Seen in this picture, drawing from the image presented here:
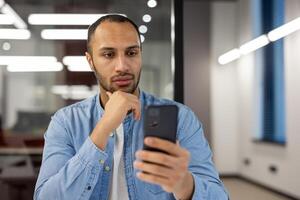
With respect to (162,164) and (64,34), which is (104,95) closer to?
(162,164)

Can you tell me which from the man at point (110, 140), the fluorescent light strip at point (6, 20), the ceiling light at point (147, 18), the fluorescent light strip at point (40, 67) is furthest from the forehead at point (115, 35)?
the fluorescent light strip at point (6, 20)

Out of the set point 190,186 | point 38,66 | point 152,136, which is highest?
point 38,66

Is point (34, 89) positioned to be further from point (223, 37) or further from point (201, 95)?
point (223, 37)

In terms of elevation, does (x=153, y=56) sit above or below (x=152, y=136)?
above

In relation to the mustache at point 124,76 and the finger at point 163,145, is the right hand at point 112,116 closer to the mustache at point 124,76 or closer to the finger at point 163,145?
the mustache at point 124,76

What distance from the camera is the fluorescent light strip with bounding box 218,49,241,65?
6.09 m

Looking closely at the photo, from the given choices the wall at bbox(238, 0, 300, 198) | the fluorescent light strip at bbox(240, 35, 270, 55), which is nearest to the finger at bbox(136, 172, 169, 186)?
the wall at bbox(238, 0, 300, 198)

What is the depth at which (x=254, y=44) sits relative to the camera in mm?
5559

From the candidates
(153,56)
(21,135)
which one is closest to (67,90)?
(21,135)

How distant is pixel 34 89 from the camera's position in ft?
10.5

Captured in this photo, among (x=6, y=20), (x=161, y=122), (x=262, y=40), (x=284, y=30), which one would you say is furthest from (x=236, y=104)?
(x=161, y=122)

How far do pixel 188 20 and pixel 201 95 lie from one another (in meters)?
1.23

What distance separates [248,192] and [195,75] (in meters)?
2.03

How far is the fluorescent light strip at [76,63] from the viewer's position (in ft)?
9.86
